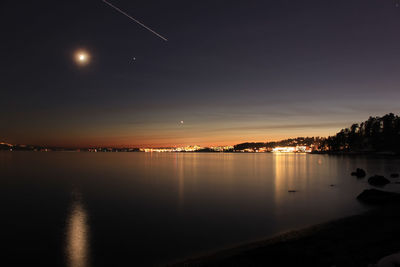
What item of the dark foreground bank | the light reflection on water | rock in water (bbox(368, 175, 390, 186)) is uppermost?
the dark foreground bank

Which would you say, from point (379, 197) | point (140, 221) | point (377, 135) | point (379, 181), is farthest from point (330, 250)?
point (377, 135)

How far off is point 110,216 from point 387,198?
80.5 feet

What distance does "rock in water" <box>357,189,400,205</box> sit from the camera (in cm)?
2368

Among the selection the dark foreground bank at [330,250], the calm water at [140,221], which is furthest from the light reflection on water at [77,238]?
the dark foreground bank at [330,250]

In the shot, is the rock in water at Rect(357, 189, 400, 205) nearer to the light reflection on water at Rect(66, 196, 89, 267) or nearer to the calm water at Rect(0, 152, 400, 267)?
the calm water at Rect(0, 152, 400, 267)

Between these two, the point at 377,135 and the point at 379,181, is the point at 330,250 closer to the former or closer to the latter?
the point at 379,181

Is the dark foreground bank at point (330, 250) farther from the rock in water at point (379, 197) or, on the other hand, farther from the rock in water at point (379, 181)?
the rock in water at point (379, 181)

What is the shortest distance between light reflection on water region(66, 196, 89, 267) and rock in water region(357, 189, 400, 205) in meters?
24.4

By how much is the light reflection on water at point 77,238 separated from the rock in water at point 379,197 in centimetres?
2436

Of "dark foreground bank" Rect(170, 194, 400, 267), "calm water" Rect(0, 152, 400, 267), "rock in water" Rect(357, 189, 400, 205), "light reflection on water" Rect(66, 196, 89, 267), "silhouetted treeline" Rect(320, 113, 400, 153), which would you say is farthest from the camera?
"silhouetted treeline" Rect(320, 113, 400, 153)

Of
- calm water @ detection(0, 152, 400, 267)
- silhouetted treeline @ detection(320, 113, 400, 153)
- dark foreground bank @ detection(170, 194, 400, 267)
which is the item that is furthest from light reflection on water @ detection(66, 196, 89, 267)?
silhouetted treeline @ detection(320, 113, 400, 153)

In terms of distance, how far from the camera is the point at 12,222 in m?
22.2

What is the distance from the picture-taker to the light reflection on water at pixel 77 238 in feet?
47.6

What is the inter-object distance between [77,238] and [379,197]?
25647 mm
